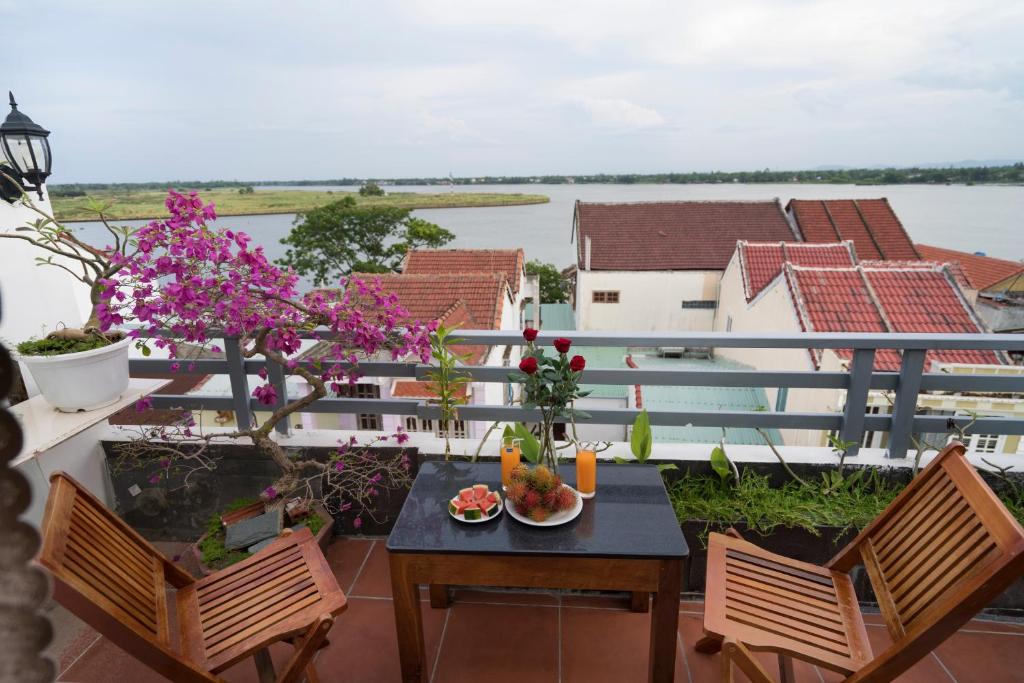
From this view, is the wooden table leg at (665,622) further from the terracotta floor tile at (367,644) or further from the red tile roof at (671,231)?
the red tile roof at (671,231)

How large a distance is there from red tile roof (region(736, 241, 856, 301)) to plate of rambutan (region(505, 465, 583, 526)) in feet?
49.7

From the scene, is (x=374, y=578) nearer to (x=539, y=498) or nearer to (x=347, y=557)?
(x=347, y=557)

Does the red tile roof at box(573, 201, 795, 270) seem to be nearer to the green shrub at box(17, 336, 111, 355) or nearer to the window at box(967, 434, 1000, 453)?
the window at box(967, 434, 1000, 453)

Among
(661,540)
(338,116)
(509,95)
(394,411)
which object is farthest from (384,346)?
(509,95)

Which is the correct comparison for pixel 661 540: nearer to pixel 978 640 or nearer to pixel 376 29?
pixel 978 640

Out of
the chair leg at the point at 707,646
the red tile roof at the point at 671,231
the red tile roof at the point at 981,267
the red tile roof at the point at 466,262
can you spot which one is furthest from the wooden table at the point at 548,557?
the red tile roof at the point at 981,267

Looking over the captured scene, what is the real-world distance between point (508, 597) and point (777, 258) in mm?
16014

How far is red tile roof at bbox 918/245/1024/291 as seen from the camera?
20325 millimetres

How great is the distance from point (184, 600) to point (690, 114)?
116 feet

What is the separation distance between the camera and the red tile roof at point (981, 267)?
20325mm

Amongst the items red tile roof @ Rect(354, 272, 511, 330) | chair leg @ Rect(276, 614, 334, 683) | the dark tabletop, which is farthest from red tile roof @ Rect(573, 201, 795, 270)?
chair leg @ Rect(276, 614, 334, 683)

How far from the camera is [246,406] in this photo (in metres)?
2.79

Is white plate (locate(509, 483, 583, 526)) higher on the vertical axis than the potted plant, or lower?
lower

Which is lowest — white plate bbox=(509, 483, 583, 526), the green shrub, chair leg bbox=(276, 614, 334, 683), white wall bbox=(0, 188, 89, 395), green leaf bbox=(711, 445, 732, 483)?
chair leg bbox=(276, 614, 334, 683)
